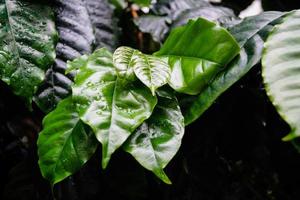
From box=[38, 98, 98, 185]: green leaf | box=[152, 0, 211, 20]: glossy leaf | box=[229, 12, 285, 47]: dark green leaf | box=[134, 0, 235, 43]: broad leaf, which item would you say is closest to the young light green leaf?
box=[38, 98, 98, 185]: green leaf

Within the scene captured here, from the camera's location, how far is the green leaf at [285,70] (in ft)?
1.67

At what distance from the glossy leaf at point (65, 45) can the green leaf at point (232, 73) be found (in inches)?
11.7

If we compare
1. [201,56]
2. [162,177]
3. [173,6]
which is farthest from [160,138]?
[173,6]

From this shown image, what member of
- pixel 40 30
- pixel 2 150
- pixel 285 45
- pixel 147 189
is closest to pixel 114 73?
pixel 40 30

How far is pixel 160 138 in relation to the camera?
2.02 feet

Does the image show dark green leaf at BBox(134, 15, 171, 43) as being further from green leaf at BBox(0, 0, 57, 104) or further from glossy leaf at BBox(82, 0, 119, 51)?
green leaf at BBox(0, 0, 57, 104)

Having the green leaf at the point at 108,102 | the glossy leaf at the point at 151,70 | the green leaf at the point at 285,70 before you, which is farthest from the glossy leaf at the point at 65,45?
the green leaf at the point at 285,70

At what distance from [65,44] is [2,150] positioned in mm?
449

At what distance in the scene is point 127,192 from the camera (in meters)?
0.96

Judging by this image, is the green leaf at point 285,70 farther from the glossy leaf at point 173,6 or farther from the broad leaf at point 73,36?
the glossy leaf at point 173,6

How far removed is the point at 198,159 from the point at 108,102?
391 millimetres

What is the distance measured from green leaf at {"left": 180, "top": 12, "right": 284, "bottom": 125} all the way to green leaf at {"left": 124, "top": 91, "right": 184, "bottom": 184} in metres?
0.03

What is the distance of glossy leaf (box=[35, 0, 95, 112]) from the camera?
0.79 metres

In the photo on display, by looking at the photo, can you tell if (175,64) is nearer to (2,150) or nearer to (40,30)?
(40,30)
